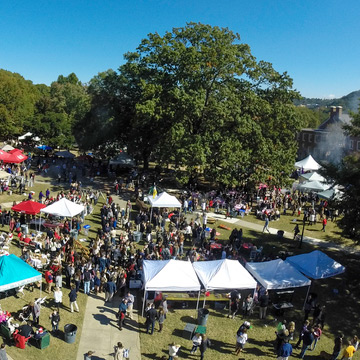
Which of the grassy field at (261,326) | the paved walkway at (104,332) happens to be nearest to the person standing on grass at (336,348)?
the grassy field at (261,326)

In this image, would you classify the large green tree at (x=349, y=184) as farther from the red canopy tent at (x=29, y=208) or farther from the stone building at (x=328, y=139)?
the stone building at (x=328, y=139)

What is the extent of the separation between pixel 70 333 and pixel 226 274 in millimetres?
6319

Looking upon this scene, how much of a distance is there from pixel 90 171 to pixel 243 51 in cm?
2032

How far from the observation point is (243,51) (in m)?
32.8

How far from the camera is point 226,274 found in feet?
46.6

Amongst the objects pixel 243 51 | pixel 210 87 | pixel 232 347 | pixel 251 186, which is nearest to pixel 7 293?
pixel 232 347

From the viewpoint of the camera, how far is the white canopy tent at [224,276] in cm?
1387

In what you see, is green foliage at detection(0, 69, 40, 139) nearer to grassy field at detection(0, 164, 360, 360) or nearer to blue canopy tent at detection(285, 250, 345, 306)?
grassy field at detection(0, 164, 360, 360)

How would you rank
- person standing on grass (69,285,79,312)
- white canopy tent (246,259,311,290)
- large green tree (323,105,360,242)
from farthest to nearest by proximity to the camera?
large green tree (323,105,360,242), white canopy tent (246,259,311,290), person standing on grass (69,285,79,312)

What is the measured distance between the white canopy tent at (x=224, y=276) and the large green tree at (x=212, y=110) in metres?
14.4

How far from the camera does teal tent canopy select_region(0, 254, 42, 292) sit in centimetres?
1193

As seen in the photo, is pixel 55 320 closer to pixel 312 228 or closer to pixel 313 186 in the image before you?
pixel 312 228

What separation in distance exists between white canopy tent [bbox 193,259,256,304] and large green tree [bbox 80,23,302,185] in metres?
14.4

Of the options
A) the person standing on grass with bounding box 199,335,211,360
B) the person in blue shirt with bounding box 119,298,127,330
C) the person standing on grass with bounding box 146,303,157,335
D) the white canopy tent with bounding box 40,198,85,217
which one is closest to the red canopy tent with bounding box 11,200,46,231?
the white canopy tent with bounding box 40,198,85,217
